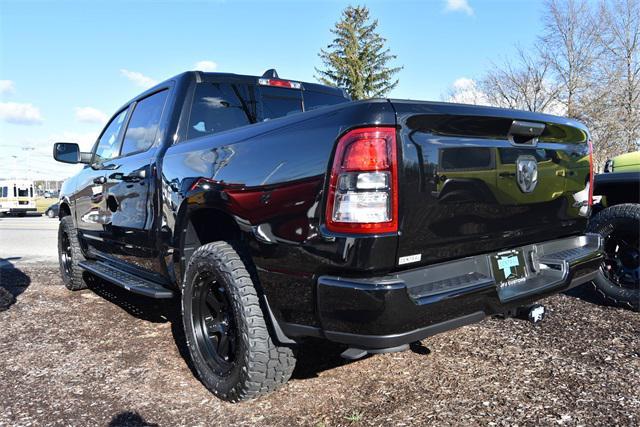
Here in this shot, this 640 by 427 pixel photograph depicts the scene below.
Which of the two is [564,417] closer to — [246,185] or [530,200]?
[530,200]

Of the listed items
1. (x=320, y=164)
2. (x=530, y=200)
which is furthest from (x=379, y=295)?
(x=530, y=200)

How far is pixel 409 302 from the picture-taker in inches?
79.5

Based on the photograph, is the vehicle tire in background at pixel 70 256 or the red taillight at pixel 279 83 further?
the vehicle tire in background at pixel 70 256

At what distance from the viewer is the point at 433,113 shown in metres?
2.19

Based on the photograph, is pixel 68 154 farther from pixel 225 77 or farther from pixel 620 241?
pixel 620 241

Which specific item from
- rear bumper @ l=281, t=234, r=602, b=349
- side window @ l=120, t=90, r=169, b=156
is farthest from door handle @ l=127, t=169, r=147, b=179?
rear bumper @ l=281, t=234, r=602, b=349

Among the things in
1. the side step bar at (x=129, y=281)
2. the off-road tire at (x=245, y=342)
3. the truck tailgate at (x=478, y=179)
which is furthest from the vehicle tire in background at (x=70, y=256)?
the truck tailgate at (x=478, y=179)

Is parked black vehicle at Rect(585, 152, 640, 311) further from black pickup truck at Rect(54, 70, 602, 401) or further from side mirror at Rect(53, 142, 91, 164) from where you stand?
side mirror at Rect(53, 142, 91, 164)

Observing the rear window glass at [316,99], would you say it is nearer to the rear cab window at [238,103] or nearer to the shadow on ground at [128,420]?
the rear cab window at [238,103]

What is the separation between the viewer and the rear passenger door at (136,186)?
3627 mm

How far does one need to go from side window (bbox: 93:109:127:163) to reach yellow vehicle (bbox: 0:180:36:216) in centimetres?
2883

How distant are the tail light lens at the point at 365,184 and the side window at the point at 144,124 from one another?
7.33ft

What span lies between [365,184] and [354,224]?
17cm

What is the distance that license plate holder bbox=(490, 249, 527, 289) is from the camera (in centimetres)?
246
